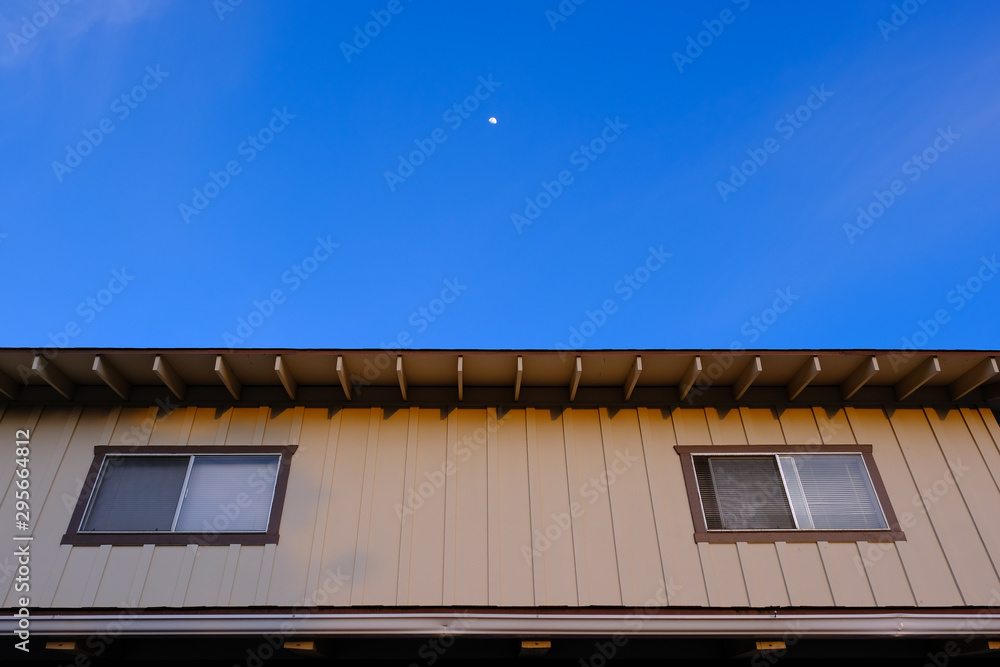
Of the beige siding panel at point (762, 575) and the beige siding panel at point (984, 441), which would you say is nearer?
the beige siding panel at point (762, 575)

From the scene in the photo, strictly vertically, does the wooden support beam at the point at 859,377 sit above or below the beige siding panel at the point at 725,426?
above

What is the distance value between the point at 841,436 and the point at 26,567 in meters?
8.42

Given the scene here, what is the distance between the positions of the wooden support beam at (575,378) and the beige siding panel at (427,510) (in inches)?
56.7

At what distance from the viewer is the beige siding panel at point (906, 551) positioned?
23.2ft

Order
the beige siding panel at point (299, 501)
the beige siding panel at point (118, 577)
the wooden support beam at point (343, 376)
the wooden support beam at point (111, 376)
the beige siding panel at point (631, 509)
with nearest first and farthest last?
1. the beige siding panel at point (118, 577)
2. the beige siding panel at point (299, 501)
3. the beige siding panel at point (631, 509)
4. the wooden support beam at point (111, 376)
5. the wooden support beam at point (343, 376)

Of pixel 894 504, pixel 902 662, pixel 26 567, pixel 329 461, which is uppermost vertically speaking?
pixel 329 461

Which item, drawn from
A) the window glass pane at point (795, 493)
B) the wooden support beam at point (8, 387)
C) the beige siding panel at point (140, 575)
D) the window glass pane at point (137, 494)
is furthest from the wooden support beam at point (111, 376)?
the window glass pane at point (795, 493)

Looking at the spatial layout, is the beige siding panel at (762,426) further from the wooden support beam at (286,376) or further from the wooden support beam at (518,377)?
the wooden support beam at (286,376)

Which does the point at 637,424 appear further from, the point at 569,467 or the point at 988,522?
the point at 988,522

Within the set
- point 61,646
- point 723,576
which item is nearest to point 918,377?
point 723,576

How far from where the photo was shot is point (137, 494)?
7.66 meters

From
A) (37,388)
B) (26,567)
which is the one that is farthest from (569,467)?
(37,388)

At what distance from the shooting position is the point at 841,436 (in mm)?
8273

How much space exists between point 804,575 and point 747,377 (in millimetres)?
2136
